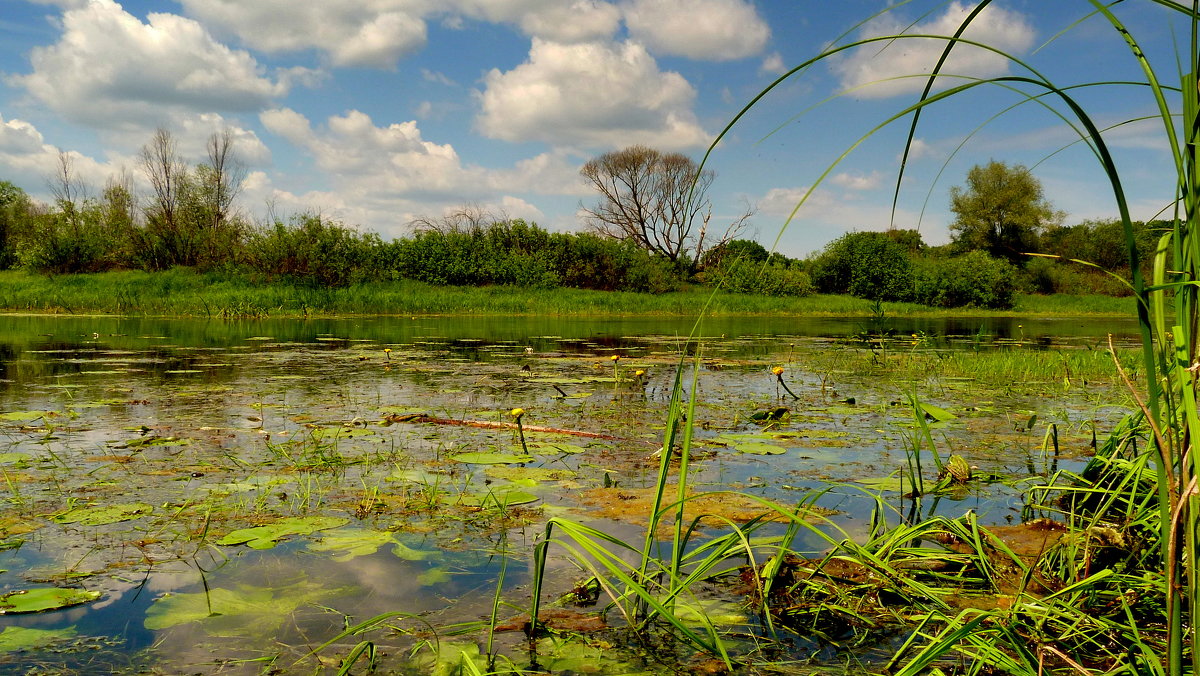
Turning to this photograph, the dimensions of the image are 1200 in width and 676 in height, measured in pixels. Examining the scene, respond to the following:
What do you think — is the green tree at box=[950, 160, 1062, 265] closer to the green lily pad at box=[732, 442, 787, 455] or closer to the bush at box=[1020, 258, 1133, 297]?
the bush at box=[1020, 258, 1133, 297]

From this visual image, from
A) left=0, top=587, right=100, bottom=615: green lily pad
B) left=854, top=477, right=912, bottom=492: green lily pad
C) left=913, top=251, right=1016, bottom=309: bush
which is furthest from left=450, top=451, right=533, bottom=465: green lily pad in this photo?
left=913, top=251, right=1016, bottom=309: bush

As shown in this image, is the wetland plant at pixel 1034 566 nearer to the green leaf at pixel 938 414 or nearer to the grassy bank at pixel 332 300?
the green leaf at pixel 938 414

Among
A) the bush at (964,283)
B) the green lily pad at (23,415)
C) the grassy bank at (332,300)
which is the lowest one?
the green lily pad at (23,415)

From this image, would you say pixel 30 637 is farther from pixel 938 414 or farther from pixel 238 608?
pixel 938 414

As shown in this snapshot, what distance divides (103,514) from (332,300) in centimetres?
1578

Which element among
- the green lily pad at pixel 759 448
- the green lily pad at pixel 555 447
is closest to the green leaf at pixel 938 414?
the green lily pad at pixel 759 448

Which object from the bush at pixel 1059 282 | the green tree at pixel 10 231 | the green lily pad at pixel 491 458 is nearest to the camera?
the green lily pad at pixel 491 458

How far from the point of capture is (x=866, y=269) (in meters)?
25.3

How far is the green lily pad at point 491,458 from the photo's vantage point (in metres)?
2.87

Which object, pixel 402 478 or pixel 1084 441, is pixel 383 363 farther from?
pixel 1084 441

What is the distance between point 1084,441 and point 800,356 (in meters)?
4.60

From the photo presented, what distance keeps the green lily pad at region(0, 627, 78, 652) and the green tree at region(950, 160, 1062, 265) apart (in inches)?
1497

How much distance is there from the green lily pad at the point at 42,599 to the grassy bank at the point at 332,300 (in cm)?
1451

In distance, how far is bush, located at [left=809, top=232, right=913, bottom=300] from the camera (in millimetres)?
25094
